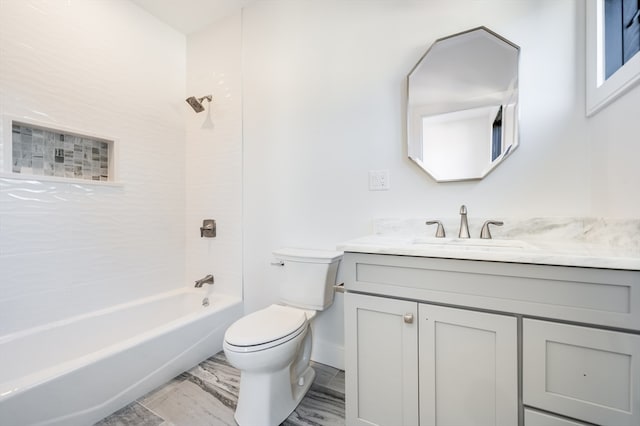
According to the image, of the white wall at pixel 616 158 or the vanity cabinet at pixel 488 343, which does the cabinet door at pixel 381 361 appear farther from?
the white wall at pixel 616 158

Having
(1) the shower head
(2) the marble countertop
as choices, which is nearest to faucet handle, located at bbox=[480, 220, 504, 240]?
(2) the marble countertop

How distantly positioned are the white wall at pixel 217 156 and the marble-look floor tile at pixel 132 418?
898 millimetres

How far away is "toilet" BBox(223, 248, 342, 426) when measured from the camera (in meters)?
1.22

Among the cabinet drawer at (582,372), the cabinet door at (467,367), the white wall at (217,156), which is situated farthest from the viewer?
the white wall at (217,156)

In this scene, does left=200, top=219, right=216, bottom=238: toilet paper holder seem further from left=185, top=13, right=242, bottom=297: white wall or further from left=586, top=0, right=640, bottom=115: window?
left=586, top=0, right=640, bottom=115: window

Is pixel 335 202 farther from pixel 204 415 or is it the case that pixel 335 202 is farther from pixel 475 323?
pixel 204 415

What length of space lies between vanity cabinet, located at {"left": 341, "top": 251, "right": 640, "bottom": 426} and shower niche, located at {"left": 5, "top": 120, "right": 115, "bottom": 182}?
1911mm

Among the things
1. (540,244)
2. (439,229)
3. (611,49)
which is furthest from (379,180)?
(611,49)

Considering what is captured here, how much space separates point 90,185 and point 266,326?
5.05 ft

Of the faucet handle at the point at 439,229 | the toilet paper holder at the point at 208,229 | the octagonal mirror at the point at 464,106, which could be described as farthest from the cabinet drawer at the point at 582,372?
the toilet paper holder at the point at 208,229

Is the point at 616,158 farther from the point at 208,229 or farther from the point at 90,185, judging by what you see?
the point at 90,185

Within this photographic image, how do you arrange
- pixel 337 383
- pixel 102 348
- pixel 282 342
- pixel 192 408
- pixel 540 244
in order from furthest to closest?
pixel 102 348
pixel 337 383
pixel 192 408
pixel 282 342
pixel 540 244

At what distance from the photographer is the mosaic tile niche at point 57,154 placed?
1.57 meters

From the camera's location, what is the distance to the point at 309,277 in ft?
5.23
